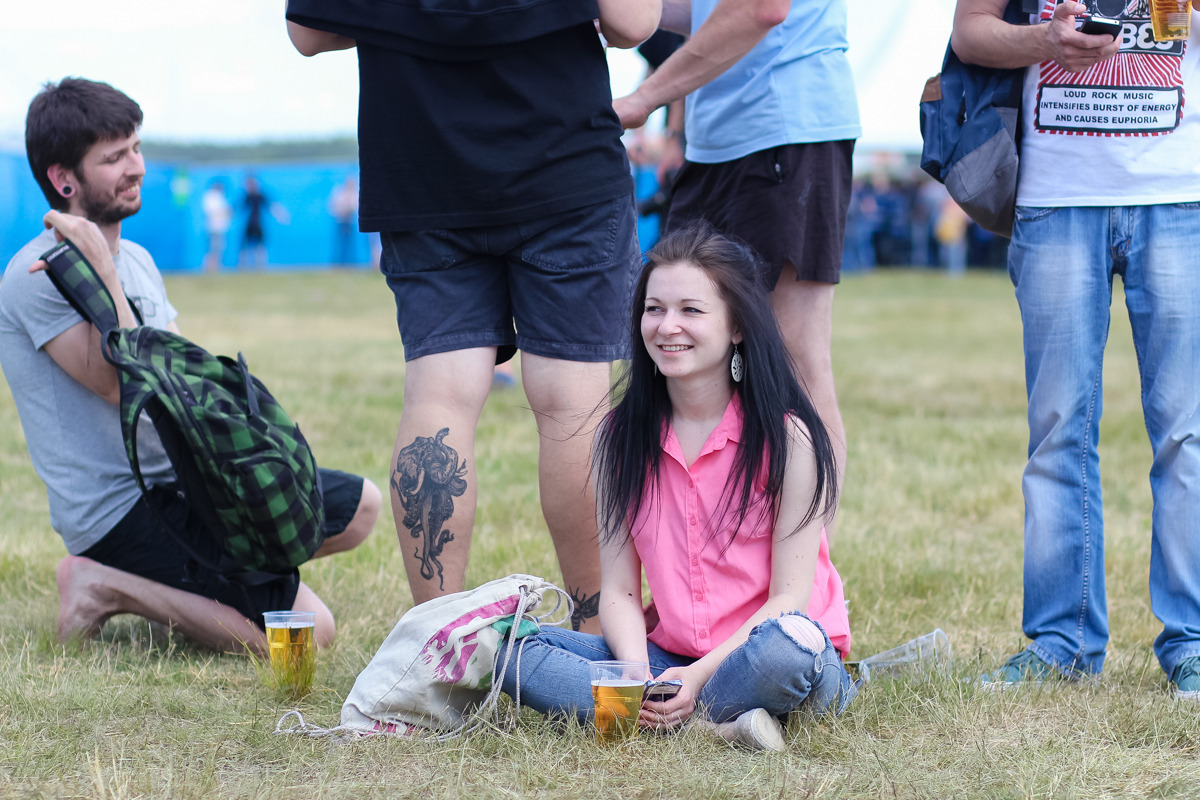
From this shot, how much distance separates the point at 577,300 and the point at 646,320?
247mm

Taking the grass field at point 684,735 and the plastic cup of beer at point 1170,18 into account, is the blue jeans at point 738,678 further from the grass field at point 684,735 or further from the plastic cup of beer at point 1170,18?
the plastic cup of beer at point 1170,18

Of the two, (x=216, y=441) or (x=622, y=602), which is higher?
(x=216, y=441)

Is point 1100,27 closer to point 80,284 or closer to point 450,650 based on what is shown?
point 450,650

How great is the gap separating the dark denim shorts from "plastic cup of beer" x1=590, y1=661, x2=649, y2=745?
30.6 inches

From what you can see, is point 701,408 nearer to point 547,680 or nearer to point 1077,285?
point 547,680

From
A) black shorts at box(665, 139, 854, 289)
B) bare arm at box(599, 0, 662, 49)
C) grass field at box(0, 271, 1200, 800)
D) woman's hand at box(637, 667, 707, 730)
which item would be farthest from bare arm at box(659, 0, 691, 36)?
woman's hand at box(637, 667, 707, 730)

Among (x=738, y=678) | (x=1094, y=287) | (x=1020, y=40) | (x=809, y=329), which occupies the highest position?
(x=1020, y=40)

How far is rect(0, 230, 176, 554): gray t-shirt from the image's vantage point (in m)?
3.16

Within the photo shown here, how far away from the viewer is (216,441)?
291 cm

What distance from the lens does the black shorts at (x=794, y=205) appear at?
3225 millimetres

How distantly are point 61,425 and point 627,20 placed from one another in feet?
5.96

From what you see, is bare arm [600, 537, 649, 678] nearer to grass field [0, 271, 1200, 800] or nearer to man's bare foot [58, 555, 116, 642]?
grass field [0, 271, 1200, 800]

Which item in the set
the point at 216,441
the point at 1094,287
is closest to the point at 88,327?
the point at 216,441

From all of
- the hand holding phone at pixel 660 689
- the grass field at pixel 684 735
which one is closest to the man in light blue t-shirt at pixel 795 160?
the grass field at pixel 684 735
